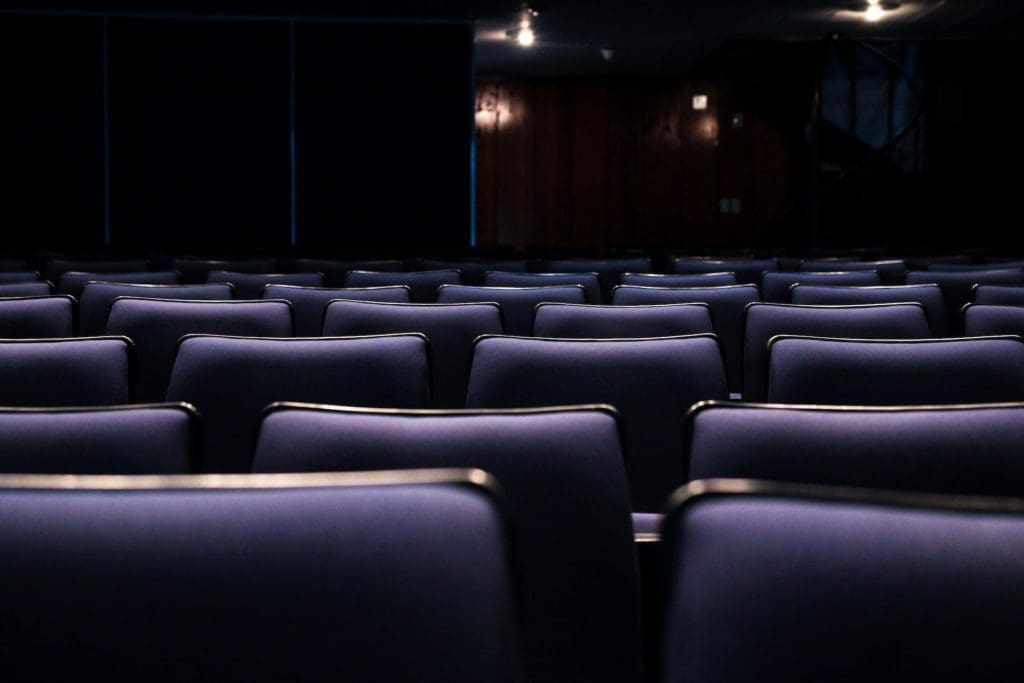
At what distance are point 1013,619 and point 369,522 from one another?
1.64 feet

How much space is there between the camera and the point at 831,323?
8.64ft

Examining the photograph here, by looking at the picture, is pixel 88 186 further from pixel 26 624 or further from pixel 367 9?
pixel 26 624

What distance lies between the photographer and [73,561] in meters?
0.73

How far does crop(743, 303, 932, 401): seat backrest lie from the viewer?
259 centimetres

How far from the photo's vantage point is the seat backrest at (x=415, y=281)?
4.18 m

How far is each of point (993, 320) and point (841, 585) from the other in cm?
223

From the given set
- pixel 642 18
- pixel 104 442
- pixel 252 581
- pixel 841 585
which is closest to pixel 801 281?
pixel 104 442

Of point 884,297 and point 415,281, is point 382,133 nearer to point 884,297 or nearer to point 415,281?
point 415,281

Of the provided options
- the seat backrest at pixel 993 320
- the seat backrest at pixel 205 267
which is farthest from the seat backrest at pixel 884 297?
the seat backrest at pixel 205 267

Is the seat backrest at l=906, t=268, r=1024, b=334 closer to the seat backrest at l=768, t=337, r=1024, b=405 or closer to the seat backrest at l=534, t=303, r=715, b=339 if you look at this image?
the seat backrest at l=534, t=303, r=715, b=339

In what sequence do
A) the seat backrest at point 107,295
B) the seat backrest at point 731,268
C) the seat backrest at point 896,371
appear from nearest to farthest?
the seat backrest at point 896,371 < the seat backrest at point 107,295 < the seat backrest at point 731,268

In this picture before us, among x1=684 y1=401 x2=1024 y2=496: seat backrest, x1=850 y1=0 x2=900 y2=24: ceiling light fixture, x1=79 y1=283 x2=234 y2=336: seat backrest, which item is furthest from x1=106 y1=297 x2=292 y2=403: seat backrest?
x1=850 y1=0 x2=900 y2=24: ceiling light fixture

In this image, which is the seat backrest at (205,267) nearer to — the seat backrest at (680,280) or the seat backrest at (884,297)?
the seat backrest at (680,280)

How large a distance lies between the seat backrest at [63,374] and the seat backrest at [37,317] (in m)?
0.89
